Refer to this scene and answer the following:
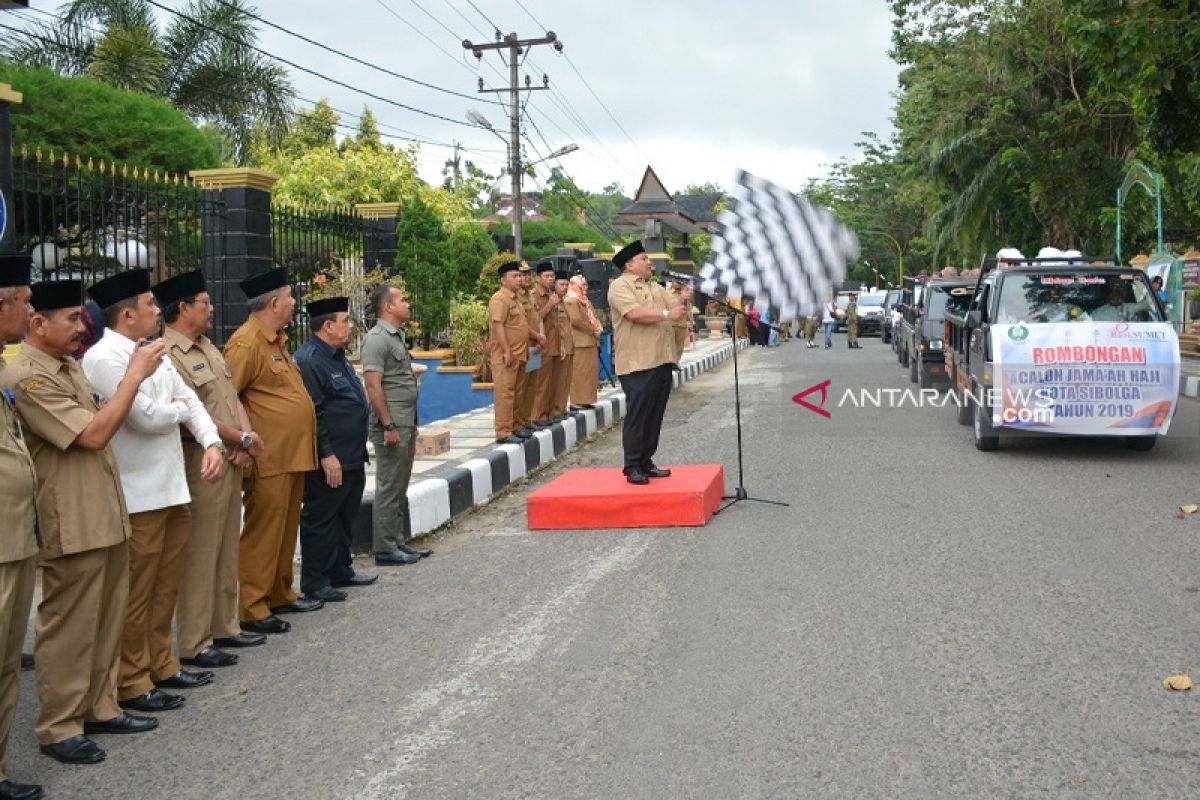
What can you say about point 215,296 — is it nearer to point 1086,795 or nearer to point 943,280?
point 1086,795

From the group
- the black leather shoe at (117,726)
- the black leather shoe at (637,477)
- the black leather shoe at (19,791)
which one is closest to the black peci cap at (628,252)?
the black leather shoe at (637,477)

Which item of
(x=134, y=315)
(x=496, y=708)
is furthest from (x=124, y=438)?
(x=496, y=708)

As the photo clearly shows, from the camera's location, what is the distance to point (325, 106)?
45.4m

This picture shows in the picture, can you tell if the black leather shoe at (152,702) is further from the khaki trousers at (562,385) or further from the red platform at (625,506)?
the khaki trousers at (562,385)

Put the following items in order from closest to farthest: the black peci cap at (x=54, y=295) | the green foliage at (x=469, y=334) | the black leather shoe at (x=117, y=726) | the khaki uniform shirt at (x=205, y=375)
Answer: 1. the black peci cap at (x=54, y=295)
2. the black leather shoe at (x=117, y=726)
3. the khaki uniform shirt at (x=205, y=375)
4. the green foliage at (x=469, y=334)

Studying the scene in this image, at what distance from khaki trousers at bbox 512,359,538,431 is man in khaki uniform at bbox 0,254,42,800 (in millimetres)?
8024

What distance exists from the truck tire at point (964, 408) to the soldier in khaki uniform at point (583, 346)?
4205 millimetres

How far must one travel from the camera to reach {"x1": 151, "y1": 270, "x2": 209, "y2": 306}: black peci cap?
5332 mm

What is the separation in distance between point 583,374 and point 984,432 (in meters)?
5.31

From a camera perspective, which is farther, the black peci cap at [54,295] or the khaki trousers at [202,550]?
the khaki trousers at [202,550]

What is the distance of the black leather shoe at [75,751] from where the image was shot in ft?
13.9

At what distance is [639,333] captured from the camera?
8750 mm

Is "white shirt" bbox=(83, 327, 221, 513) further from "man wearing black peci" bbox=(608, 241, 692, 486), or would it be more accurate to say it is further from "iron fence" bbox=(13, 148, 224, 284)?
"iron fence" bbox=(13, 148, 224, 284)

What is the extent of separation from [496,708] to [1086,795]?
206cm
